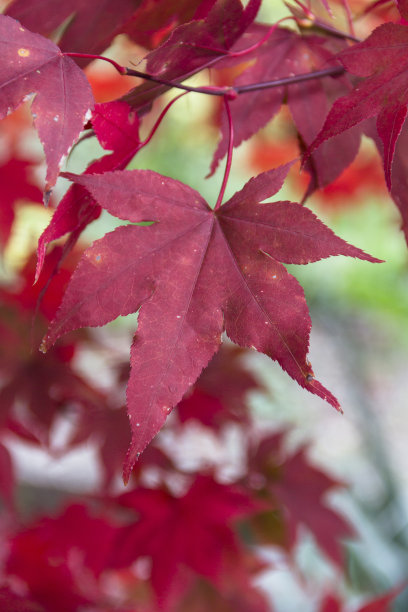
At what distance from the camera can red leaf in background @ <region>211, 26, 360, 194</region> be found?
0.54 m

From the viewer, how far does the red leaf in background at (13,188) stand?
851 millimetres

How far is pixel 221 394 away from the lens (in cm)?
97

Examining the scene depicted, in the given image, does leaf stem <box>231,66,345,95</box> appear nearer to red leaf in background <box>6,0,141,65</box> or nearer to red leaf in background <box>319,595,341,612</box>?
red leaf in background <box>6,0,141,65</box>

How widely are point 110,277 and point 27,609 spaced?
406 mm

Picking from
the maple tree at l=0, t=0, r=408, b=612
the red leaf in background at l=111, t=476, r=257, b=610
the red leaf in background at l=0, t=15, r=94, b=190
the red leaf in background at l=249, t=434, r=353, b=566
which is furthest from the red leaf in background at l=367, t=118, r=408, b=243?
the red leaf in background at l=249, t=434, r=353, b=566

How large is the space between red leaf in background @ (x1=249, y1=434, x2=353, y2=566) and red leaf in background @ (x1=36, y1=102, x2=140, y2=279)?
24.5 inches

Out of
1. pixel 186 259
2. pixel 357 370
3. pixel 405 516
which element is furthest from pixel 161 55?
pixel 357 370

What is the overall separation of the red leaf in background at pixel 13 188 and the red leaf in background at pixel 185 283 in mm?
487

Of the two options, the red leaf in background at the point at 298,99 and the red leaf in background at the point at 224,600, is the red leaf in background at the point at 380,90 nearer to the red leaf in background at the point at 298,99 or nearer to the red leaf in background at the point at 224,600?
the red leaf in background at the point at 298,99

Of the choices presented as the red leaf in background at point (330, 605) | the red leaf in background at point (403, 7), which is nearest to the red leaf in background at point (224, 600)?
the red leaf in background at point (330, 605)

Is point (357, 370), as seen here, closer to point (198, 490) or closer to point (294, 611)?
point (294, 611)

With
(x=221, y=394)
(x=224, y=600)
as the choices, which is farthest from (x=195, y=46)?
(x=224, y=600)

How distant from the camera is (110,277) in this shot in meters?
0.39

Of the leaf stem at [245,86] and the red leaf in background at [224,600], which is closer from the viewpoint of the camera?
the leaf stem at [245,86]
